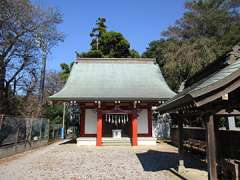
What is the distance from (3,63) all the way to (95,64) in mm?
7216

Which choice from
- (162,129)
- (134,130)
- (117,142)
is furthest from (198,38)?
(117,142)

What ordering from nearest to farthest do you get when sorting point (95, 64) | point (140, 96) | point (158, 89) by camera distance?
point (140, 96), point (158, 89), point (95, 64)

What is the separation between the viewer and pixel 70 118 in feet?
85.1

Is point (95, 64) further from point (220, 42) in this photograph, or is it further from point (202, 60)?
point (220, 42)

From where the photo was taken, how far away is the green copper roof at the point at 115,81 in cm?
→ 1405

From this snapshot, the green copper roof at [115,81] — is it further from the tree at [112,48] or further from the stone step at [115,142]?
the tree at [112,48]

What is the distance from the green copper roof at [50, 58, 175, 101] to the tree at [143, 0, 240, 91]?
133 inches

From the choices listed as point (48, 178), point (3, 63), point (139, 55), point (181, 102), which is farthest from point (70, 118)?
point (181, 102)

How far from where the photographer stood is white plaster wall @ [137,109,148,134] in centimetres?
1521

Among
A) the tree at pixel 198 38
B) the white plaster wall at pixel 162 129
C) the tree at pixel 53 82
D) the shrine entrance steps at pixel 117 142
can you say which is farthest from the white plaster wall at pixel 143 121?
the tree at pixel 53 82

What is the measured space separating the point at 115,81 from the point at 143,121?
378 cm

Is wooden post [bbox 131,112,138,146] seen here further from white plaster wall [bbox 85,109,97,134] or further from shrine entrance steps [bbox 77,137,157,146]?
white plaster wall [bbox 85,109,97,134]

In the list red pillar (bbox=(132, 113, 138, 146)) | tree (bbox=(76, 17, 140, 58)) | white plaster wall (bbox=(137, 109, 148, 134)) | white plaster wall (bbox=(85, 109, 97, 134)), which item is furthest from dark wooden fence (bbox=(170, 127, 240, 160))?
tree (bbox=(76, 17, 140, 58))

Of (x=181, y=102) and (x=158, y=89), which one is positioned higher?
(x=158, y=89)
